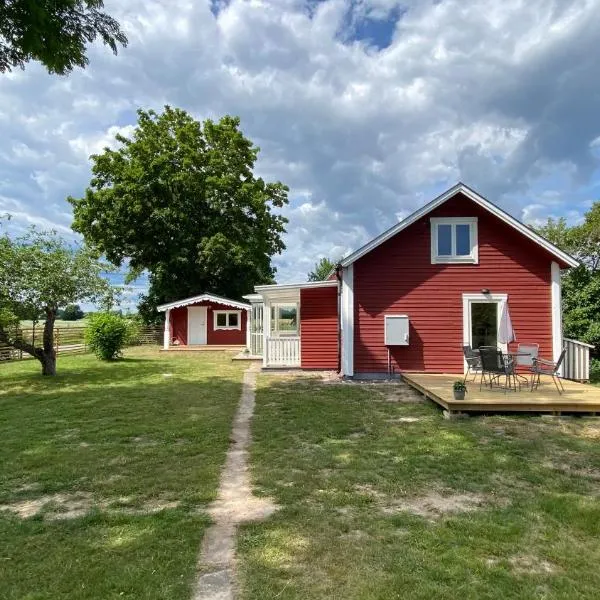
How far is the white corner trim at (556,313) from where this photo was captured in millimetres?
11609

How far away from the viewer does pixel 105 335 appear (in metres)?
17.9

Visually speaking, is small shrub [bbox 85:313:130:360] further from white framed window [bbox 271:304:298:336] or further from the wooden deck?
the wooden deck

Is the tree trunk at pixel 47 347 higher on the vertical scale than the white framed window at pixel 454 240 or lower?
lower

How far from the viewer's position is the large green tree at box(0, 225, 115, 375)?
40.6ft

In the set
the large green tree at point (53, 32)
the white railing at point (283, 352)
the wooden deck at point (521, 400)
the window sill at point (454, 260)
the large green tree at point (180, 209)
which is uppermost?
the large green tree at point (180, 209)

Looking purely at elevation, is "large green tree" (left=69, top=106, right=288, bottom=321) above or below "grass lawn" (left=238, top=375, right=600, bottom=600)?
above

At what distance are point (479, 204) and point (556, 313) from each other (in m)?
3.49

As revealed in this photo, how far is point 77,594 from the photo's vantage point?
2.73 metres

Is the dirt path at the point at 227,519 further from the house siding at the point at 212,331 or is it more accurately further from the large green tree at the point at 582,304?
the house siding at the point at 212,331

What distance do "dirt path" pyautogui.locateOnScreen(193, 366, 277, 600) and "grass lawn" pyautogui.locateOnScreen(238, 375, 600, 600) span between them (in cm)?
12

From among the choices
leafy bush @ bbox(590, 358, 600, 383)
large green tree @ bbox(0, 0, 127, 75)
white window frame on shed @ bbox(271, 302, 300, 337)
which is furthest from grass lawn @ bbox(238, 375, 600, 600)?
white window frame on shed @ bbox(271, 302, 300, 337)

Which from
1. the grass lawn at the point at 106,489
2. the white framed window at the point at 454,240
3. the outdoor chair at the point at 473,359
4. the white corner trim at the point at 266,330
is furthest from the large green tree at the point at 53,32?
the white corner trim at the point at 266,330

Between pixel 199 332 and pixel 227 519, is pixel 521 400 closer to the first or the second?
pixel 227 519

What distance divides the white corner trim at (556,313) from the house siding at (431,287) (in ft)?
0.39
